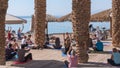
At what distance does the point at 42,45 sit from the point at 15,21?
314 centimetres

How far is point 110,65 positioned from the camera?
14.8 m

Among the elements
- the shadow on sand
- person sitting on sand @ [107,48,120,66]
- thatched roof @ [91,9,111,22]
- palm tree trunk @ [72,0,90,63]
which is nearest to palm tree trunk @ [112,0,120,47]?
palm tree trunk @ [72,0,90,63]

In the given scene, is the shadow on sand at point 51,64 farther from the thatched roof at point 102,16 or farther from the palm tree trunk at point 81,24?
the thatched roof at point 102,16

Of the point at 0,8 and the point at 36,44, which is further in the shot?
the point at 36,44

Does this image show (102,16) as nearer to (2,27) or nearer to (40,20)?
(40,20)

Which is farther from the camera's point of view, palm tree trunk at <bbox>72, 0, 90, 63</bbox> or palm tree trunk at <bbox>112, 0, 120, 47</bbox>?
palm tree trunk at <bbox>112, 0, 120, 47</bbox>

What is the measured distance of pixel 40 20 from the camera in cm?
2239

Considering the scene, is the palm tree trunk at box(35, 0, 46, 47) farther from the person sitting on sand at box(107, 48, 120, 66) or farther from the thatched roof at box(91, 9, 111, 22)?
the thatched roof at box(91, 9, 111, 22)

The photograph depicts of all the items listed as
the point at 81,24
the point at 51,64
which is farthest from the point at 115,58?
the point at 51,64

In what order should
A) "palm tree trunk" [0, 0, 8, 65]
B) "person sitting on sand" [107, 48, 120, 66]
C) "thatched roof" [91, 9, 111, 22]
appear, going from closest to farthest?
"person sitting on sand" [107, 48, 120, 66], "palm tree trunk" [0, 0, 8, 65], "thatched roof" [91, 9, 111, 22]

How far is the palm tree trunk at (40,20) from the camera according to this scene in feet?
73.2

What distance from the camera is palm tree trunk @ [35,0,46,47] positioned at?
73.2ft

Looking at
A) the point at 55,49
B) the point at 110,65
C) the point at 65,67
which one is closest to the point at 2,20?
the point at 65,67

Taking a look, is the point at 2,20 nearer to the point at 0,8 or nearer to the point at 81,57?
the point at 0,8
